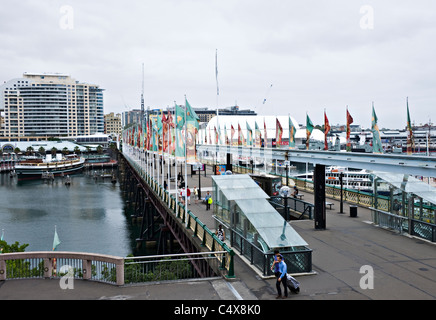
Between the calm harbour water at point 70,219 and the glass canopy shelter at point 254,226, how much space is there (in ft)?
80.9

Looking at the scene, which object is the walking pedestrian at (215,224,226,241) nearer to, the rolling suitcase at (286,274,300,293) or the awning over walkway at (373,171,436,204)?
the rolling suitcase at (286,274,300,293)

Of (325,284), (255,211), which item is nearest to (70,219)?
(255,211)

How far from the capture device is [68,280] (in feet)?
46.7

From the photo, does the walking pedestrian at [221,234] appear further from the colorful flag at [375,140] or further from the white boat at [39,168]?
the white boat at [39,168]

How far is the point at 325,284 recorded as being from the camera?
14.4 meters

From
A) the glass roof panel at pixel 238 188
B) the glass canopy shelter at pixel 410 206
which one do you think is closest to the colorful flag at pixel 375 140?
the glass canopy shelter at pixel 410 206

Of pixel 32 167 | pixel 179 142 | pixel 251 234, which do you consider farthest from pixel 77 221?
pixel 32 167

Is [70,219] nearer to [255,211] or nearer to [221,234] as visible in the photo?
[221,234]

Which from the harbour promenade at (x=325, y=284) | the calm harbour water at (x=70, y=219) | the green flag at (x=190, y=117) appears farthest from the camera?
the calm harbour water at (x=70, y=219)

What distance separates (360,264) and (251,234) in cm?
441

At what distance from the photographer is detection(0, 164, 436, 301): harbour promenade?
43.4 feet

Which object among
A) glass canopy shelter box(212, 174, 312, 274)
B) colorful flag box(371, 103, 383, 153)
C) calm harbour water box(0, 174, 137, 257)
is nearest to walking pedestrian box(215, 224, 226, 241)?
glass canopy shelter box(212, 174, 312, 274)

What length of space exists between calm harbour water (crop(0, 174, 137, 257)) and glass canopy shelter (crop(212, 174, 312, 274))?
80.9ft

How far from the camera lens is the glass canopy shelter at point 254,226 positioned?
1563cm
